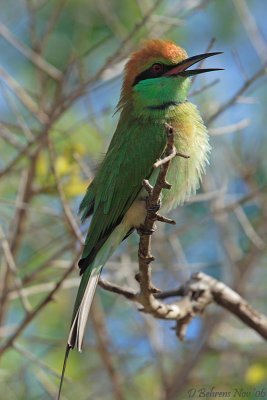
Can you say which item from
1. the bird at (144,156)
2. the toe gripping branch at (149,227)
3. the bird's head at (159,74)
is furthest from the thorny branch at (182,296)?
the bird's head at (159,74)

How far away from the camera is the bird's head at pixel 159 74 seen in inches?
130

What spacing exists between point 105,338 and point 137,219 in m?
1.06

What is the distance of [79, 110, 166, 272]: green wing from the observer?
10.2 feet

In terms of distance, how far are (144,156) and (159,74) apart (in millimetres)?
438

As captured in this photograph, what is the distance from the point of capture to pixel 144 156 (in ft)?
10.4

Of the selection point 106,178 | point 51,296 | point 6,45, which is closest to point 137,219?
point 106,178

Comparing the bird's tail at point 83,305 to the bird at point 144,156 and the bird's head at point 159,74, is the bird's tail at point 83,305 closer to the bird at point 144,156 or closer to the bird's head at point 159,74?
the bird at point 144,156

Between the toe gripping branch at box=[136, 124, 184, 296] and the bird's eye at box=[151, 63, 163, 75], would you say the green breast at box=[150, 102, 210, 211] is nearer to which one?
the bird's eye at box=[151, 63, 163, 75]

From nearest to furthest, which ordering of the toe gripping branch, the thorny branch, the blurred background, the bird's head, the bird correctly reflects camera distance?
1. the toe gripping branch
2. the thorny branch
3. the bird
4. the bird's head
5. the blurred background

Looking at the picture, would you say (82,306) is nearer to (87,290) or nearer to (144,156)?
(87,290)

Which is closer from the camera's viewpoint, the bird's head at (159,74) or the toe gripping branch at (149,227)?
the toe gripping branch at (149,227)

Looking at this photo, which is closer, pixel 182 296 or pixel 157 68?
pixel 182 296

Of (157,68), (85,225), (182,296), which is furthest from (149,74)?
(182,296)

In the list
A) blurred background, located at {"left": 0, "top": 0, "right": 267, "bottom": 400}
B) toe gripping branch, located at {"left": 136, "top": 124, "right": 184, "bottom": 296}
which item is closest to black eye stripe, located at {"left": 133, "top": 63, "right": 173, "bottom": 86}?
blurred background, located at {"left": 0, "top": 0, "right": 267, "bottom": 400}
